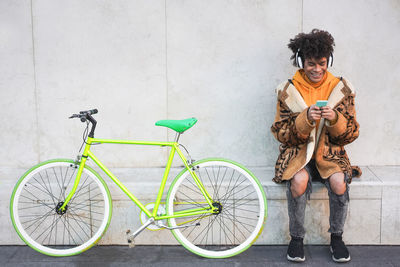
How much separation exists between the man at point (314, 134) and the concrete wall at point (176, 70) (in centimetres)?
63

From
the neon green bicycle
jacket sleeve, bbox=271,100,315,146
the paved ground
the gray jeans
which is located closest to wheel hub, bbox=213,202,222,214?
the neon green bicycle

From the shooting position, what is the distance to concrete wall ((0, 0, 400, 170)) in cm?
472

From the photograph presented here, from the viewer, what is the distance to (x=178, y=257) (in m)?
4.26

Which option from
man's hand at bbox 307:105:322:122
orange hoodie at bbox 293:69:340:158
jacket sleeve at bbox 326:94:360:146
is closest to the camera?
man's hand at bbox 307:105:322:122

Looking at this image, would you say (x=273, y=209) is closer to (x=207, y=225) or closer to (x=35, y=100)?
(x=207, y=225)

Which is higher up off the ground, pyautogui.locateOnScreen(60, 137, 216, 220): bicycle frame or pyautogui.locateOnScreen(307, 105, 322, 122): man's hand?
pyautogui.locateOnScreen(307, 105, 322, 122): man's hand

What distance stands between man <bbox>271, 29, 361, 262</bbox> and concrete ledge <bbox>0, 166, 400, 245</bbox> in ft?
0.81

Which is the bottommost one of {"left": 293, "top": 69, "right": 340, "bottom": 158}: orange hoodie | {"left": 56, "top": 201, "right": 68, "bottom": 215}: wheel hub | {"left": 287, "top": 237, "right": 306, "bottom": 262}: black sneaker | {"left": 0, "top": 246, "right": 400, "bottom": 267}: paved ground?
{"left": 0, "top": 246, "right": 400, "bottom": 267}: paved ground

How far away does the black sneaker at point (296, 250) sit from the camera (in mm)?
4086

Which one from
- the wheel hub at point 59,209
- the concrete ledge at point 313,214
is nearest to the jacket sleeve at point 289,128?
the concrete ledge at point 313,214

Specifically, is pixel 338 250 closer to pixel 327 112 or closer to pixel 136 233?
pixel 327 112

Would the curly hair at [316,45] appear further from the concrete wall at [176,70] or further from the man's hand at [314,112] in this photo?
the concrete wall at [176,70]

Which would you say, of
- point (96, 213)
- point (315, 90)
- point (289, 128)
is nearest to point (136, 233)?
point (96, 213)

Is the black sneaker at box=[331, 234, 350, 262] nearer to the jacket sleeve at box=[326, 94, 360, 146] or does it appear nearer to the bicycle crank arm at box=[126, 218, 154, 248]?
the jacket sleeve at box=[326, 94, 360, 146]
